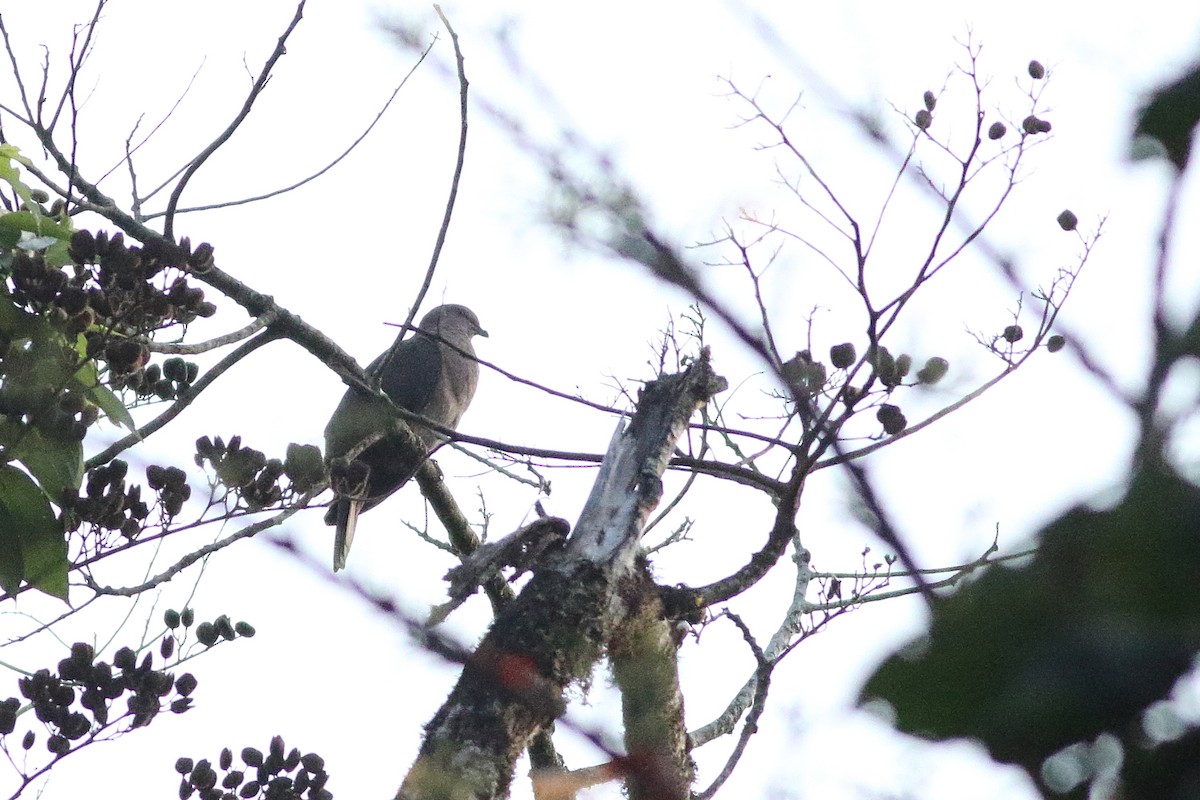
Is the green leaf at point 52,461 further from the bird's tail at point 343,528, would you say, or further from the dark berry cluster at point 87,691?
the bird's tail at point 343,528

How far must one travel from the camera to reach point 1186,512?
48 cm

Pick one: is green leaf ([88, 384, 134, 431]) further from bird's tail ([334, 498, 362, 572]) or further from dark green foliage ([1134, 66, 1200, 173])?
bird's tail ([334, 498, 362, 572])

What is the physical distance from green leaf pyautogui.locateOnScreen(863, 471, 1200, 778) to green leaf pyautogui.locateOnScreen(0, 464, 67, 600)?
8.57 ft

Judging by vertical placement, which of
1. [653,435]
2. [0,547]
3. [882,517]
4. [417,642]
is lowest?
[417,642]

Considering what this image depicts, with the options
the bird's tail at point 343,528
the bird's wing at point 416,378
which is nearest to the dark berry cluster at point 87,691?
the bird's tail at point 343,528

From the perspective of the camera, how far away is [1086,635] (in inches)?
18.6

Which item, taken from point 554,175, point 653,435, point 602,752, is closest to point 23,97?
point 653,435

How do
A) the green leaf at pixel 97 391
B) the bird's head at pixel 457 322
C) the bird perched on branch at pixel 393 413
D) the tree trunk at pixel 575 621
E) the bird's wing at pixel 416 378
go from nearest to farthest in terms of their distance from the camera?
the tree trunk at pixel 575 621 < the green leaf at pixel 97 391 < the bird perched on branch at pixel 393 413 < the bird's wing at pixel 416 378 < the bird's head at pixel 457 322

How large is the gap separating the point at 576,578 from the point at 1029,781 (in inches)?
76.9

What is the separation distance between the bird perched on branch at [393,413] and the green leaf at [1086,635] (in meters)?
2.60

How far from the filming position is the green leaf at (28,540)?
8.82 feet

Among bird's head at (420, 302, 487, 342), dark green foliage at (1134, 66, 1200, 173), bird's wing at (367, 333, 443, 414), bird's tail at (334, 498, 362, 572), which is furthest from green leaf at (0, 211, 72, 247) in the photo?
bird's head at (420, 302, 487, 342)

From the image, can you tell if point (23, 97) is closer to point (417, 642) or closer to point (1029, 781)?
point (417, 642)

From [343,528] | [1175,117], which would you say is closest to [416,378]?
[343,528]
